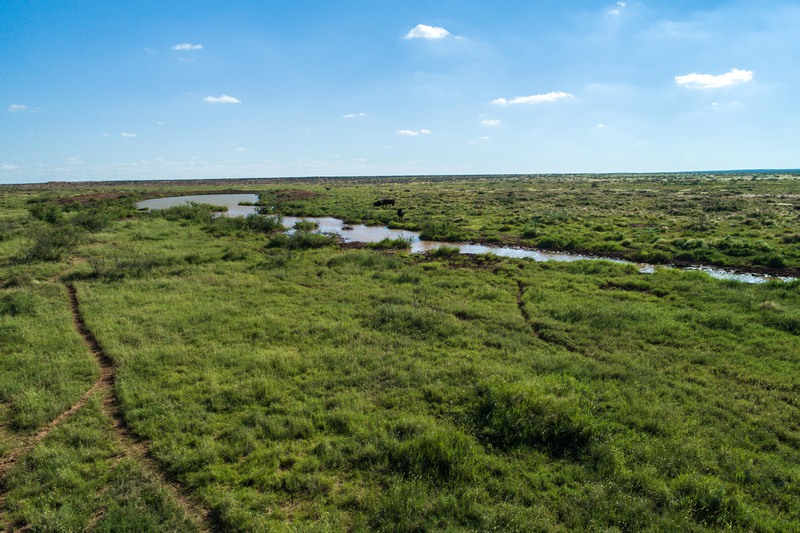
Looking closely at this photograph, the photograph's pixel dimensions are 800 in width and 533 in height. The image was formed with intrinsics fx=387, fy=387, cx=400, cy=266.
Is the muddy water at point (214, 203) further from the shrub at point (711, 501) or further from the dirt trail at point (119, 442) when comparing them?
the shrub at point (711, 501)

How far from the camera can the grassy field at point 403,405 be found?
6.27m

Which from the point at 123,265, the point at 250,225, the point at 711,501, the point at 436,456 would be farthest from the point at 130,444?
the point at 250,225

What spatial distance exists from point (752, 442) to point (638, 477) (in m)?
3.07

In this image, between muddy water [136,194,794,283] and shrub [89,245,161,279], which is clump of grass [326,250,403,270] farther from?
shrub [89,245,161,279]

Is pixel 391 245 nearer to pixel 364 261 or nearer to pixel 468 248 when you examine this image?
pixel 468 248

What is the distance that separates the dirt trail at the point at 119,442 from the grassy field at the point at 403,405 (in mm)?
49

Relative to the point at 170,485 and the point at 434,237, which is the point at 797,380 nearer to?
the point at 170,485

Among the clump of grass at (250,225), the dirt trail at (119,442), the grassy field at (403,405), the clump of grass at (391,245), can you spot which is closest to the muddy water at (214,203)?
the clump of grass at (250,225)

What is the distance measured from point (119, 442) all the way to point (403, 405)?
5.93m

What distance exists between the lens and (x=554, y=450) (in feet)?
25.2

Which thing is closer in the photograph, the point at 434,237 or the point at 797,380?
the point at 797,380

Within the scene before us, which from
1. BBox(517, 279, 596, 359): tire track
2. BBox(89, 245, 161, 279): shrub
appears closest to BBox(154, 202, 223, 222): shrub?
BBox(89, 245, 161, 279): shrub

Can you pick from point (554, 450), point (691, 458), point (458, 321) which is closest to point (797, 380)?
point (691, 458)

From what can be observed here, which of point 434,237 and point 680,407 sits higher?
point 434,237
